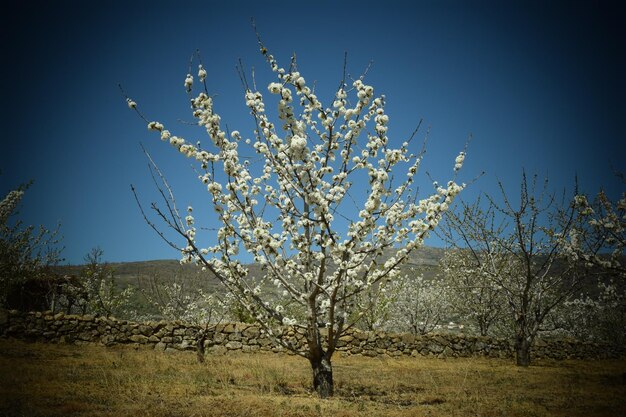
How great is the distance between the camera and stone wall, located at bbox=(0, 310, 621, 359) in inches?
651

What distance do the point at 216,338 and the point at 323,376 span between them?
414 inches

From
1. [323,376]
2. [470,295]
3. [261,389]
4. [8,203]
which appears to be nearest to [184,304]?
[8,203]

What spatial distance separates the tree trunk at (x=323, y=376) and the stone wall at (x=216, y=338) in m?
8.81

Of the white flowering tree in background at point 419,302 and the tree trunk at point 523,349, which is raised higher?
the white flowering tree in background at point 419,302

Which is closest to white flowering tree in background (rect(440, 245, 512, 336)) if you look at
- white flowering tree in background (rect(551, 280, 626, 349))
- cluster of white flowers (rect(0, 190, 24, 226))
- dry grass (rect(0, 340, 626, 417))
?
white flowering tree in background (rect(551, 280, 626, 349))

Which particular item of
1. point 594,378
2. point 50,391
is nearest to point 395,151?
point 50,391

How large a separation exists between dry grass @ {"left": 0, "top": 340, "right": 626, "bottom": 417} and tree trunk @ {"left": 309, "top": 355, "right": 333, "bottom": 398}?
353 millimetres

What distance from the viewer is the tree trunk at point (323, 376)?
27.5ft

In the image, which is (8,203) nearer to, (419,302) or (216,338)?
(216,338)

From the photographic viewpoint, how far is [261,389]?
356 inches

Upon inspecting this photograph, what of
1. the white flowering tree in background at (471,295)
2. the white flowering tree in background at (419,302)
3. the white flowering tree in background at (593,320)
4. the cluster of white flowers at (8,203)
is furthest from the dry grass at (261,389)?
the white flowering tree in background at (593,320)

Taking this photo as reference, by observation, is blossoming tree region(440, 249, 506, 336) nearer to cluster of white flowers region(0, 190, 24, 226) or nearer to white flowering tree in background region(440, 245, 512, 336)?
white flowering tree in background region(440, 245, 512, 336)

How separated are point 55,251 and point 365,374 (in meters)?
15.4

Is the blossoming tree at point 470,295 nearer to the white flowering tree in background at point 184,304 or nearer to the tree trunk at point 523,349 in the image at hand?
the tree trunk at point 523,349
